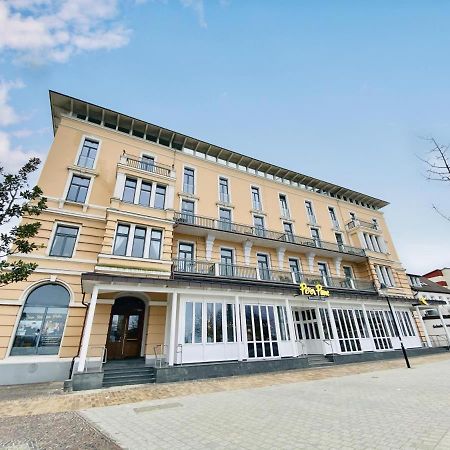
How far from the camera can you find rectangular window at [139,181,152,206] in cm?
1568

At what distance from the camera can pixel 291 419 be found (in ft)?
17.9

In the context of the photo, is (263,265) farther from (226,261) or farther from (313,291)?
(313,291)

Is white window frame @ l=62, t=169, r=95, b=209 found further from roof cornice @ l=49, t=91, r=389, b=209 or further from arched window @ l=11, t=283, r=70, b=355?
arched window @ l=11, t=283, r=70, b=355

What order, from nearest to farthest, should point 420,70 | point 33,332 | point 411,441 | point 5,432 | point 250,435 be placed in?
point 411,441
point 250,435
point 5,432
point 420,70
point 33,332

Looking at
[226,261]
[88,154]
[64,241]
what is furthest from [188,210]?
[64,241]

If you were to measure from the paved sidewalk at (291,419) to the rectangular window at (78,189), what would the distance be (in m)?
12.0

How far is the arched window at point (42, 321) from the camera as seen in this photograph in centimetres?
1161

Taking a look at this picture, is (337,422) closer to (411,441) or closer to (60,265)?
(411,441)

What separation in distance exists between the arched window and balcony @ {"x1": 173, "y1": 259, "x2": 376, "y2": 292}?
230 inches

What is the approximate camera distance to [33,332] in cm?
1187

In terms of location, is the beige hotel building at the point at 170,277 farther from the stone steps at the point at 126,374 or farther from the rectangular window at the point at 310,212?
the rectangular window at the point at 310,212

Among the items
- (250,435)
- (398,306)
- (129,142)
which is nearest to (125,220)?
(129,142)

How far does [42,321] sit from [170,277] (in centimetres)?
630

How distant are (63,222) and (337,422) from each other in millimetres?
15045
